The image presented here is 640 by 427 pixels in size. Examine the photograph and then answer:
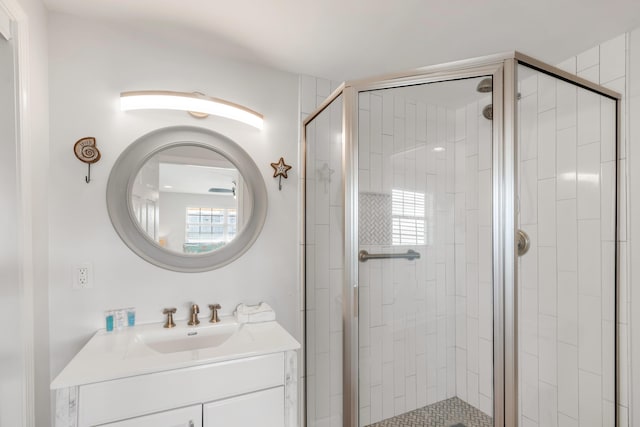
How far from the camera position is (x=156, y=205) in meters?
1.64

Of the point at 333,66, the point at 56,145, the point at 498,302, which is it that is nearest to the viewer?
the point at 498,302

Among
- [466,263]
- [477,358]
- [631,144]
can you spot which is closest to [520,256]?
[466,263]

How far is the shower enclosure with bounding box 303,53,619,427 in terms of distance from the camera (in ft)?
4.19

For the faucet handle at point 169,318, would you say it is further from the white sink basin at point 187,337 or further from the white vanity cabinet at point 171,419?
the white vanity cabinet at point 171,419

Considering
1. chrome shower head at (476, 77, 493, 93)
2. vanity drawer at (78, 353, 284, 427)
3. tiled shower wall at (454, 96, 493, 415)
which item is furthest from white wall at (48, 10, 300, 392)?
chrome shower head at (476, 77, 493, 93)

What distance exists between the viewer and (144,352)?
4.30ft

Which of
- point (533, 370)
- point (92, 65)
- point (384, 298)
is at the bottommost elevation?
point (533, 370)

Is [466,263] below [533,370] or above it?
above

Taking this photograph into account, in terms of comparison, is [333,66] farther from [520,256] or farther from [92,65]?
[520,256]

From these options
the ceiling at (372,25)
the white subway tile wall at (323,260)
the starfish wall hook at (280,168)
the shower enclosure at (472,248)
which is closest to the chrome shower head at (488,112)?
the shower enclosure at (472,248)

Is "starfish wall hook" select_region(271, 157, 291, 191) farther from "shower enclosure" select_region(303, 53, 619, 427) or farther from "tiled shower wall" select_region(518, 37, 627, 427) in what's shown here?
"tiled shower wall" select_region(518, 37, 627, 427)

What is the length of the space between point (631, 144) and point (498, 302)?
111 cm

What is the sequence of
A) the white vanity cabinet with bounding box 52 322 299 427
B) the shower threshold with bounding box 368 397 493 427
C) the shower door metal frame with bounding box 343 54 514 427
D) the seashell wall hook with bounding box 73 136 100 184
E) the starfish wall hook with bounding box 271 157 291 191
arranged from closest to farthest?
the white vanity cabinet with bounding box 52 322 299 427
the shower door metal frame with bounding box 343 54 514 427
the shower threshold with bounding box 368 397 493 427
the seashell wall hook with bounding box 73 136 100 184
the starfish wall hook with bounding box 271 157 291 191

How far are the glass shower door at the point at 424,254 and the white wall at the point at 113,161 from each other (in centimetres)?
68
